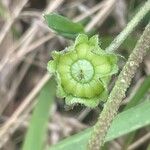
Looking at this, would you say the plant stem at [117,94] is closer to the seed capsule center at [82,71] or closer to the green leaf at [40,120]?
the seed capsule center at [82,71]

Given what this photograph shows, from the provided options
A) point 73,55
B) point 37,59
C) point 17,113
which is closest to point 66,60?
point 73,55

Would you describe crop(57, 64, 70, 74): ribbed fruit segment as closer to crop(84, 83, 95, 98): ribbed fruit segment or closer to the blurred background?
crop(84, 83, 95, 98): ribbed fruit segment

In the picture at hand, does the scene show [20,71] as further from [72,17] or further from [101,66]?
[101,66]

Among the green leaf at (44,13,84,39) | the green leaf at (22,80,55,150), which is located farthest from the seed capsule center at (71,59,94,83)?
the green leaf at (22,80,55,150)

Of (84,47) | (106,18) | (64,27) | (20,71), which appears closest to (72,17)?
(106,18)

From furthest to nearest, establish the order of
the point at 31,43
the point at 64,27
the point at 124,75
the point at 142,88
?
1. the point at 31,43
2. the point at 142,88
3. the point at 64,27
4. the point at 124,75

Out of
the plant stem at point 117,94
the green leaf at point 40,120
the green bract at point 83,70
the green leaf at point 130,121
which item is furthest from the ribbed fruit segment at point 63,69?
the green leaf at point 40,120
